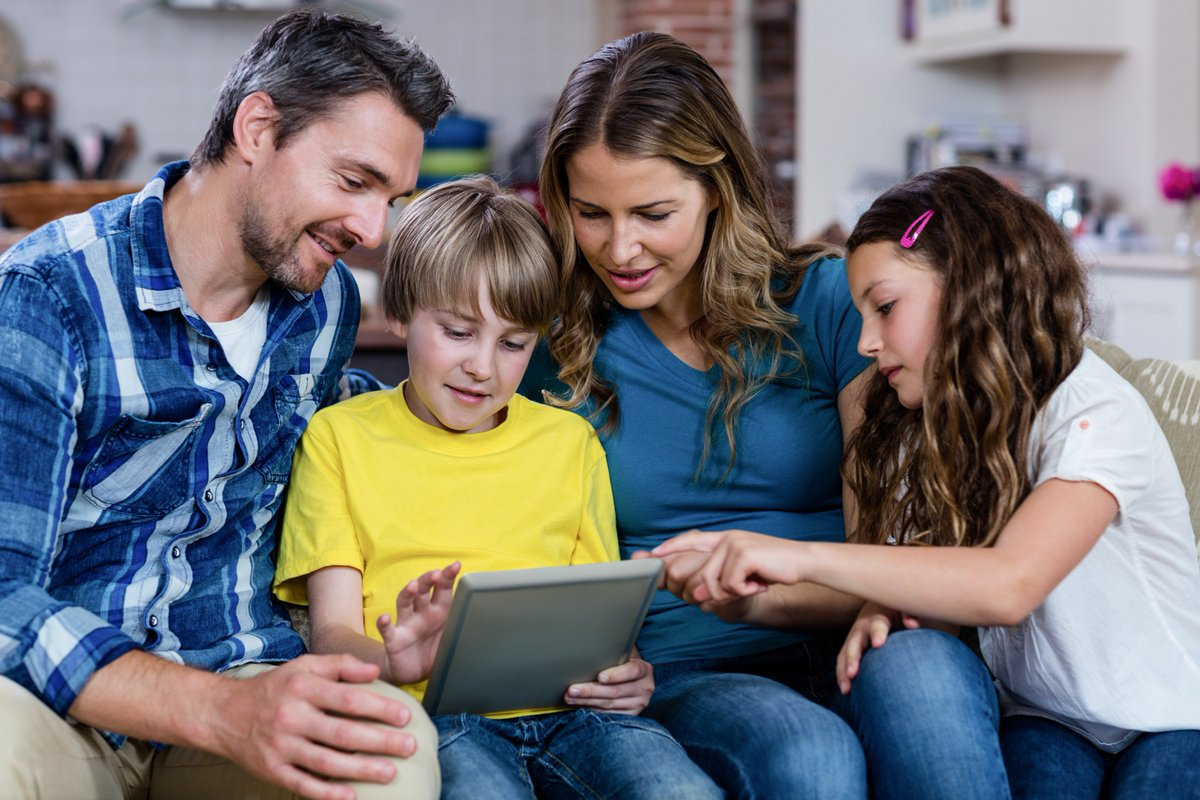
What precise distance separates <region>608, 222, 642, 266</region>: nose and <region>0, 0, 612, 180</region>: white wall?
4018 mm

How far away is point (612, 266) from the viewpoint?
1.68 metres

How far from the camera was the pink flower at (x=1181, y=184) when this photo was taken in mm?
3859

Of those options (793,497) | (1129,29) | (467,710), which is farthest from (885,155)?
→ (467,710)

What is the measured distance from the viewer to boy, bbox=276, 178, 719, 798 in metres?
1.50

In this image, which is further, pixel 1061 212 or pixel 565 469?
pixel 1061 212

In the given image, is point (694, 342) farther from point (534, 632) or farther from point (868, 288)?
point (534, 632)

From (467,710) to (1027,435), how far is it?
0.68 metres

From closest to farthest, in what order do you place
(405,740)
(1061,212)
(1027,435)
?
(405,740) → (1027,435) → (1061,212)

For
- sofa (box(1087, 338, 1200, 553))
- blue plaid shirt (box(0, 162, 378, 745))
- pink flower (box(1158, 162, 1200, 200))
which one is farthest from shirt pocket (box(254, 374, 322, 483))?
pink flower (box(1158, 162, 1200, 200))

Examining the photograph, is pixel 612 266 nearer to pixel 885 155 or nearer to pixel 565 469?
pixel 565 469

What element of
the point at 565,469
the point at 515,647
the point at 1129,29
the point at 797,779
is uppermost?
the point at 1129,29

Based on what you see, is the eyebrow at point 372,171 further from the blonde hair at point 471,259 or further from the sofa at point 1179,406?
the sofa at point 1179,406

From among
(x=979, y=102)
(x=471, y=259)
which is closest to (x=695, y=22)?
(x=979, y=102)

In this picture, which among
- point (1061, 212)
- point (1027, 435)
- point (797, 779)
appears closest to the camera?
point (797, 779)
